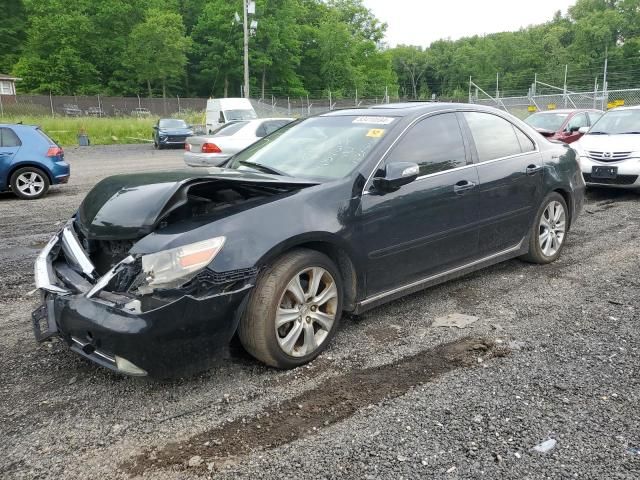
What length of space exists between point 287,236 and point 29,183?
9107 millimetres

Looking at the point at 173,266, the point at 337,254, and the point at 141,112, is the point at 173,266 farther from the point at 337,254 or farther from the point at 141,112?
the point at 141,112

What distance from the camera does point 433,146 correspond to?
4176mm

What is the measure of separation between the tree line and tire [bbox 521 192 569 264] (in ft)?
155

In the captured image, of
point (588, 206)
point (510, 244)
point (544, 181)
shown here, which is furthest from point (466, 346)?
point (588, 206)

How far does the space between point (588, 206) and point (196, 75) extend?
62.3 metres

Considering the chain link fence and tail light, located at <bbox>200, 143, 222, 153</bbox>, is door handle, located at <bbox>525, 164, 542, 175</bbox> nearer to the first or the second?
tail light, located at <bbox>200, 143, 222, 153</bbox>

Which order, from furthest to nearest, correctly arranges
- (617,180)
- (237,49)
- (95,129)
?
1. (237,49)
2. (95,129)
3. (617,180)

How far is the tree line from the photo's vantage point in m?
56.6

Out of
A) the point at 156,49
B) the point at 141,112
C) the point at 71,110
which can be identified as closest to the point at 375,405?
the point at 71,110

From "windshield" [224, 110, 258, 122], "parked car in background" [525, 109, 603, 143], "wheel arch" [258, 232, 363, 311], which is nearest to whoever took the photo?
"wheel arch" [258, 232, 363, 311]

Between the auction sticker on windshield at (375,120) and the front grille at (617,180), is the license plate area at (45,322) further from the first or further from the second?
the front grille at (617,180)

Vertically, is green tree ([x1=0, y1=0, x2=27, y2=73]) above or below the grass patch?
above

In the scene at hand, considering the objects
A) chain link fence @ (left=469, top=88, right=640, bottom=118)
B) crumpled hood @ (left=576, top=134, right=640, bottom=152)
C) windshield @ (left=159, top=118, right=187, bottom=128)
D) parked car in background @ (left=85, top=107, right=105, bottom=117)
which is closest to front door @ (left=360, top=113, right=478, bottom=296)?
crumpled hood @ (left=576, top=134, right=640, bottom=152)

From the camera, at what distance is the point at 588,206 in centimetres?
859
